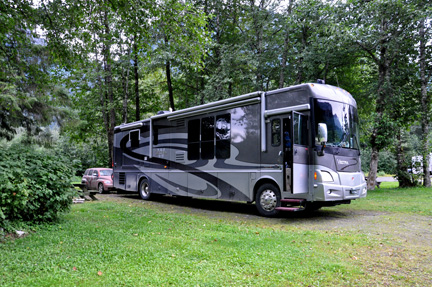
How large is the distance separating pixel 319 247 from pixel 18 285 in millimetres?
4430

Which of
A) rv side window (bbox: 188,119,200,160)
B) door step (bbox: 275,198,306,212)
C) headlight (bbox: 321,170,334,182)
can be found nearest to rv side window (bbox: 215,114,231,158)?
rv side window (bbox: 188,119,200,160)

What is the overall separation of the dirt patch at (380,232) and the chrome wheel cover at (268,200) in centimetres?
34

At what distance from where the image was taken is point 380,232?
7.07 metres

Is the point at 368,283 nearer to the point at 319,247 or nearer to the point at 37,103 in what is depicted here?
the point at 319,247

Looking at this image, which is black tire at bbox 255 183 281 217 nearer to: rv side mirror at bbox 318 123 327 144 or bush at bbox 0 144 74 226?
rv side mirror at bbox 318 123 327 144

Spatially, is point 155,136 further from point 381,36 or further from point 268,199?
point 381,36

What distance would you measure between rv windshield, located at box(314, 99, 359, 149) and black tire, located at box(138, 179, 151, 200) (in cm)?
806

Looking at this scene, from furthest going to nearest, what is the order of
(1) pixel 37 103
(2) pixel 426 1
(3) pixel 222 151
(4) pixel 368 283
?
(1) pixel 37 103
(2) pixel 426 1
(3) pixel 222 151
(4) pixel 368 283

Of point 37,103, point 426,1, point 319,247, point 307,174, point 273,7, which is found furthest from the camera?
point 273,7

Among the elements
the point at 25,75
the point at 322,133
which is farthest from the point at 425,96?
the point at 25,75

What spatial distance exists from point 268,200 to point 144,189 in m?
6.89

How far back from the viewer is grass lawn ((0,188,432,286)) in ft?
13.3

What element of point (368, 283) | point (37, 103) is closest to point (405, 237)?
point (368, 283)

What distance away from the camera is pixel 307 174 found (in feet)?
27.8
